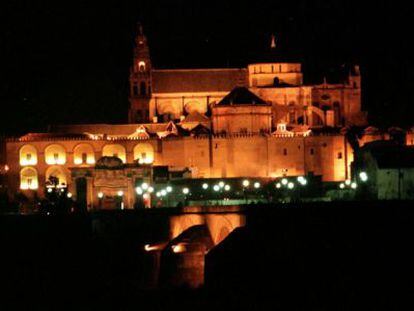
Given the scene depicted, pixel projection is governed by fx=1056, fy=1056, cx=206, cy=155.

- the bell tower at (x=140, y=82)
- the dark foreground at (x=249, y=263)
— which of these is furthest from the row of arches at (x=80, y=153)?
the dark foreground at (x=249, y=263)

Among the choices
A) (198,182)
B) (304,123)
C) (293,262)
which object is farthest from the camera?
(304,123)

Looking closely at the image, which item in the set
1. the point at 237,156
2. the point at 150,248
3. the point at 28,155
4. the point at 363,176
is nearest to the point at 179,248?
the point at 150,248

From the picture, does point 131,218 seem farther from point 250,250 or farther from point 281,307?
point 281,307

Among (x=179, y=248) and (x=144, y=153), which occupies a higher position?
(x=144, y=153)

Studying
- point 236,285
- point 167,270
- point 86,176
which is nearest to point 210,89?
point 86,176

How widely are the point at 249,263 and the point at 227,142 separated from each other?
34.6 meters

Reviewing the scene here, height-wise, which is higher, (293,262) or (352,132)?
(352,132)

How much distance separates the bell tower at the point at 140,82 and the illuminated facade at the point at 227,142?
1.47 meters

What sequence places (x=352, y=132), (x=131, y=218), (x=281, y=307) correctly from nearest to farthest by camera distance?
(x=281, y=307) < (x=131, y=218) < (x=352, y=132)

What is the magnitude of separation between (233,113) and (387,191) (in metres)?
24.3

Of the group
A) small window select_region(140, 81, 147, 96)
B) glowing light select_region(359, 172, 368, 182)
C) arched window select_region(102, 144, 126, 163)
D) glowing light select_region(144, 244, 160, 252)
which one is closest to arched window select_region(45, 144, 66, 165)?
arched window select_region(102, 144, 126, 163)

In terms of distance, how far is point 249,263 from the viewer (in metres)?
40.3

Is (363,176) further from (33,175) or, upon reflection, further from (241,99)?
(33,175)

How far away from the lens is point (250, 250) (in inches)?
1640
